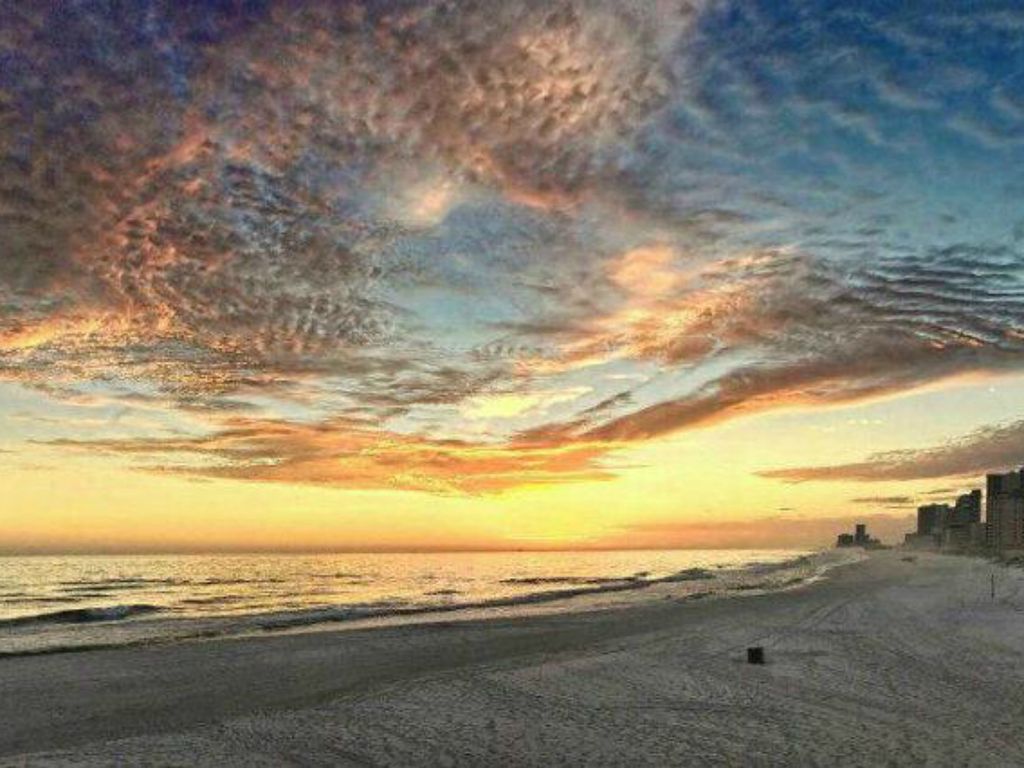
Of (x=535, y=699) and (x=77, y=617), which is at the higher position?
(x=535, y=699)

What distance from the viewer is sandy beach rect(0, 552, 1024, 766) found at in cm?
1488

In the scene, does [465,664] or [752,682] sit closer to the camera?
[752,682]

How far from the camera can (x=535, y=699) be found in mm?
19703

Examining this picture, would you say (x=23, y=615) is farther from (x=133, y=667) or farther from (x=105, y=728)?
(x=105, y=728)

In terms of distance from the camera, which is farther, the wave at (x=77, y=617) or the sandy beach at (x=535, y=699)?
the wave at (x=77, y=617)

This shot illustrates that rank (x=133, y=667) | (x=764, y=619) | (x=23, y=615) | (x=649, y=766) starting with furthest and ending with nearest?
1. (x=23, y=615)
2. (x=764, y=619)
3. (x=133, y=667)
4. (x=649, y=766)

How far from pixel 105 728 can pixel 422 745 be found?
24.3ft

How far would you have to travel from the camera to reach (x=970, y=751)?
1454 cm

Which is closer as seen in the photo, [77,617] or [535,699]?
[535,699]

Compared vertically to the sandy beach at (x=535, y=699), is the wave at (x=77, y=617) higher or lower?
lower

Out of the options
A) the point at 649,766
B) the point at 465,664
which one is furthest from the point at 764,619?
the point at 649,766

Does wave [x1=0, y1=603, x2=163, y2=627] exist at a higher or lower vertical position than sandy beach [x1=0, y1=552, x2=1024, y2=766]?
lower

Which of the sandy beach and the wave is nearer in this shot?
the sandy beach

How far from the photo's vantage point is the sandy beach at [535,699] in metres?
14.9
